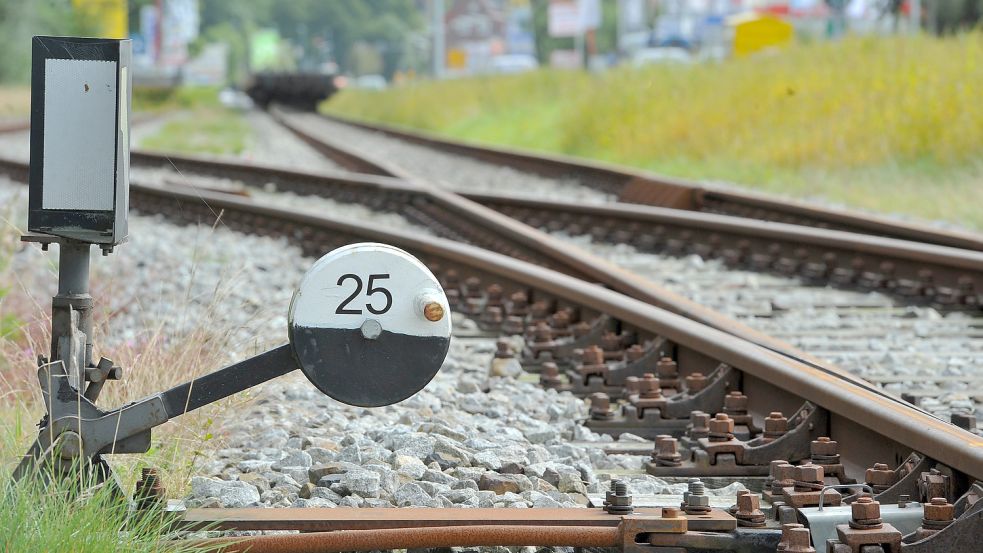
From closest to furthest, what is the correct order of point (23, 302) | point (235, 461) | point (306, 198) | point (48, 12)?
1. point (235, 461)
2. point (23, 302)
3. point (306, 198)
4. point (48, 12)

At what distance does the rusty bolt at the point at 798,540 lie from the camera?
7.63ft

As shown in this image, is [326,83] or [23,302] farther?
[326,83]

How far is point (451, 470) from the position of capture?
3160mm

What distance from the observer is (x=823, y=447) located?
3.08 metres

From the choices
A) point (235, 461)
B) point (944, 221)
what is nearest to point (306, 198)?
point (944, 221)

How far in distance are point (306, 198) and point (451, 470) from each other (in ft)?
27.4

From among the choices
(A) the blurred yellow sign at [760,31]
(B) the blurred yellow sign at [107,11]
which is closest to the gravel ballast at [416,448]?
(A) the blurred yellow sign at [760,31]

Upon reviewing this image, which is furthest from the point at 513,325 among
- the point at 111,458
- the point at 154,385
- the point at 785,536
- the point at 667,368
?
the point at 785,536

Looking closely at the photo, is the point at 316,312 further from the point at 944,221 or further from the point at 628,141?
the point at 628,141

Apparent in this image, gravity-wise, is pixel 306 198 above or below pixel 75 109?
below

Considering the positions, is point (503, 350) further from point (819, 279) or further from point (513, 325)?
point (819, 279)

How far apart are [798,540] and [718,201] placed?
7.51 meters

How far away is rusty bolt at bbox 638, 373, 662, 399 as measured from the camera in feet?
12.4

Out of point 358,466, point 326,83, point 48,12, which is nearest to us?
point 358,466
